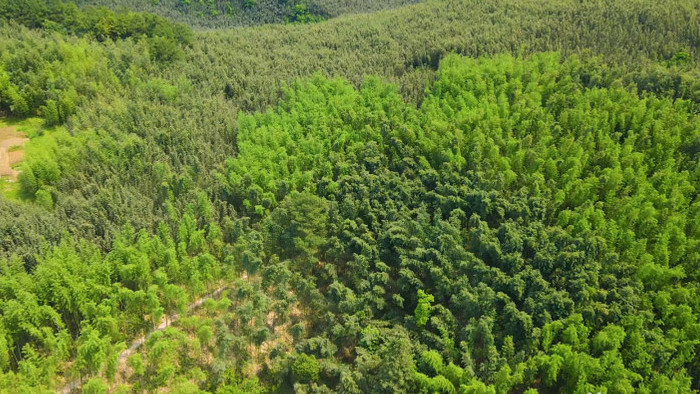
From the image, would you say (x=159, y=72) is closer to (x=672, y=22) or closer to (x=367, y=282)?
(x=367, y=282)

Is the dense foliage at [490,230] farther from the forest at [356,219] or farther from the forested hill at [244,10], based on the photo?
the forested hill at [244,10]

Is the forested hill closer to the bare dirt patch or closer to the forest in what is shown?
the forest

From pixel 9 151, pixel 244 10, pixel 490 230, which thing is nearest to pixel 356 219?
pixel 490 230

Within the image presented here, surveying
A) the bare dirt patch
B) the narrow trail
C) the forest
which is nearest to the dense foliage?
the forest

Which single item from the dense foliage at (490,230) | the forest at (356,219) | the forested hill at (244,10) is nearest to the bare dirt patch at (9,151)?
the forest at (356,219)

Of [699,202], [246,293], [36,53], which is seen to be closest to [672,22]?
[699,202]

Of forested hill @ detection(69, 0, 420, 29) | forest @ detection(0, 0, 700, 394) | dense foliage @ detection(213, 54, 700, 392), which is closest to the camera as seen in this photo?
dense foliage @ detection(213, 54, 700, 392)
